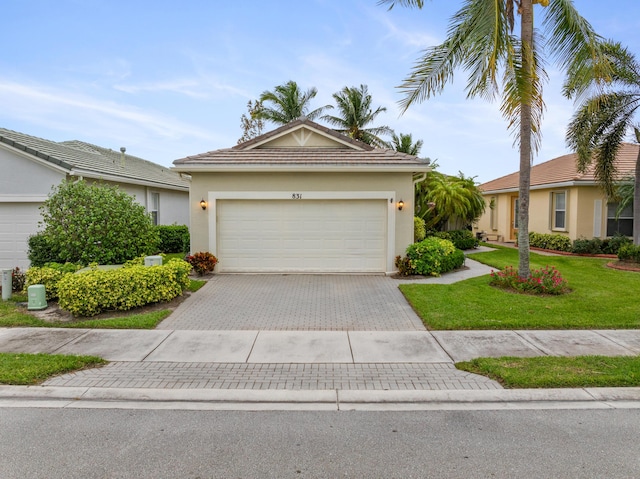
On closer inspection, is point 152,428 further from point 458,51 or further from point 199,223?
point 458,51

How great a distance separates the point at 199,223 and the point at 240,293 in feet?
→ 11.7

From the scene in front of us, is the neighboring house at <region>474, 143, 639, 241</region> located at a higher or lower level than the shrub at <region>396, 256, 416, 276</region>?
higher

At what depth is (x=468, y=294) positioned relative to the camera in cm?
917

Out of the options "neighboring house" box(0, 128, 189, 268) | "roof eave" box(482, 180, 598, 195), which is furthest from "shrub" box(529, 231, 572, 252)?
"neighboring house" box(0, 128, 189, 268)

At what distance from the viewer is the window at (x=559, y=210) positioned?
707 inches

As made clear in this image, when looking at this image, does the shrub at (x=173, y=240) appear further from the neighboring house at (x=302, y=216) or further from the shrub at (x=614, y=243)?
the shrub at (x=614, y=243)

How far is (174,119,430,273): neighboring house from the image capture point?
12.1 m

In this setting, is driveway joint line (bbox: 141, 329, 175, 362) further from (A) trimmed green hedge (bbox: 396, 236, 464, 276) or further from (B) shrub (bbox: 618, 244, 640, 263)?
(B) shrub (bbox: 618, 244, 640, 263)

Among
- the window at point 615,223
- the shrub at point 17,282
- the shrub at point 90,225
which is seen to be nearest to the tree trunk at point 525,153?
the shrub at point 90,225

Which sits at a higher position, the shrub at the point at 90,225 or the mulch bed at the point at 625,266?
the shrub at the point at 90,225

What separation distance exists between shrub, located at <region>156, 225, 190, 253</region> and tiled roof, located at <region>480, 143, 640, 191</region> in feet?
53.7

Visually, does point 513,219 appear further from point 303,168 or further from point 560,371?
point 560,371

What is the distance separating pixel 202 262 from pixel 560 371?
31.1ft

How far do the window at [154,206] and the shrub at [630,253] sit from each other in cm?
1847
